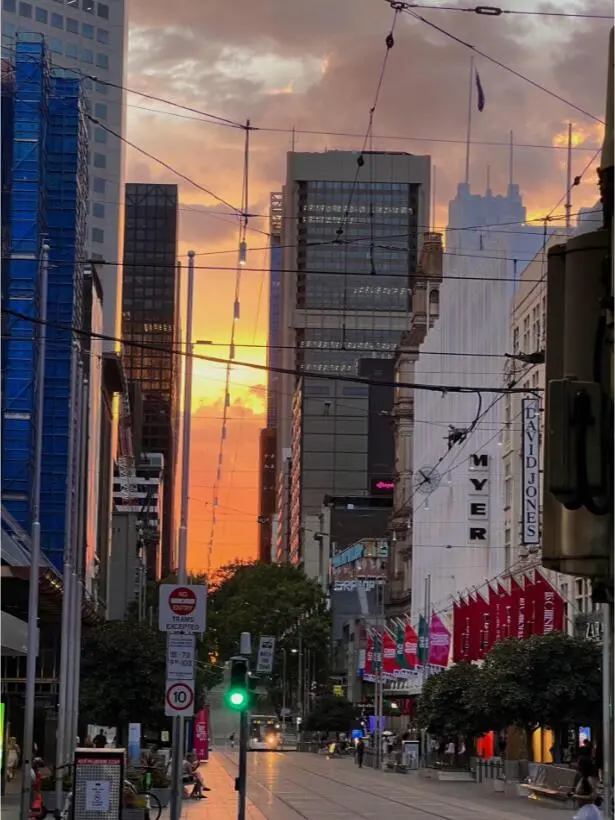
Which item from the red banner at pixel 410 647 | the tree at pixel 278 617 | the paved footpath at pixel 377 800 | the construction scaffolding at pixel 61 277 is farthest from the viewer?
the tree at pixel 278 617

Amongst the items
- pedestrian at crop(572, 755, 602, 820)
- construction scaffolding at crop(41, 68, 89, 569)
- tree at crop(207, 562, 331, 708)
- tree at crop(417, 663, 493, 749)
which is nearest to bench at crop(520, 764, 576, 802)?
tree at crop(417, 663, 493, 749)

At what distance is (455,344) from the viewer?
94.6 meters

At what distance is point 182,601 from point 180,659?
88cm

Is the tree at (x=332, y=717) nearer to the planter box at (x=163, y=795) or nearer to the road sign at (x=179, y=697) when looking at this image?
the planter box at (x=163, y=795)

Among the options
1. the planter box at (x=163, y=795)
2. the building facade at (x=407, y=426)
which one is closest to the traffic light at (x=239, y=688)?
the planter box at (x=163, y=795)

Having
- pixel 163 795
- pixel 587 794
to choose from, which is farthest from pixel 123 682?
pixel 587 794

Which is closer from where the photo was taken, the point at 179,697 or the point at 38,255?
the point at 179,697

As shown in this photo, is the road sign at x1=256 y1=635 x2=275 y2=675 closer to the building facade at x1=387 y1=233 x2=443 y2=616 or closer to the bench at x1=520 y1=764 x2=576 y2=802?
the bench at x1=520 y1=764 x2=576 y2=802

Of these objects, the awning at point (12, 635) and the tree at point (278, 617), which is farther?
the tree at point (278, 617)

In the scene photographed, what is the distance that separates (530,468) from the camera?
6281cm

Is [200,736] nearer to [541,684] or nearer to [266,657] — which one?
[266,657]

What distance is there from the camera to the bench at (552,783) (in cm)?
4568

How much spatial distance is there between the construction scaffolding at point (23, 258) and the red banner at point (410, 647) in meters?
19.3

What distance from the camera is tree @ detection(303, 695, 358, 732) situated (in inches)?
5074
